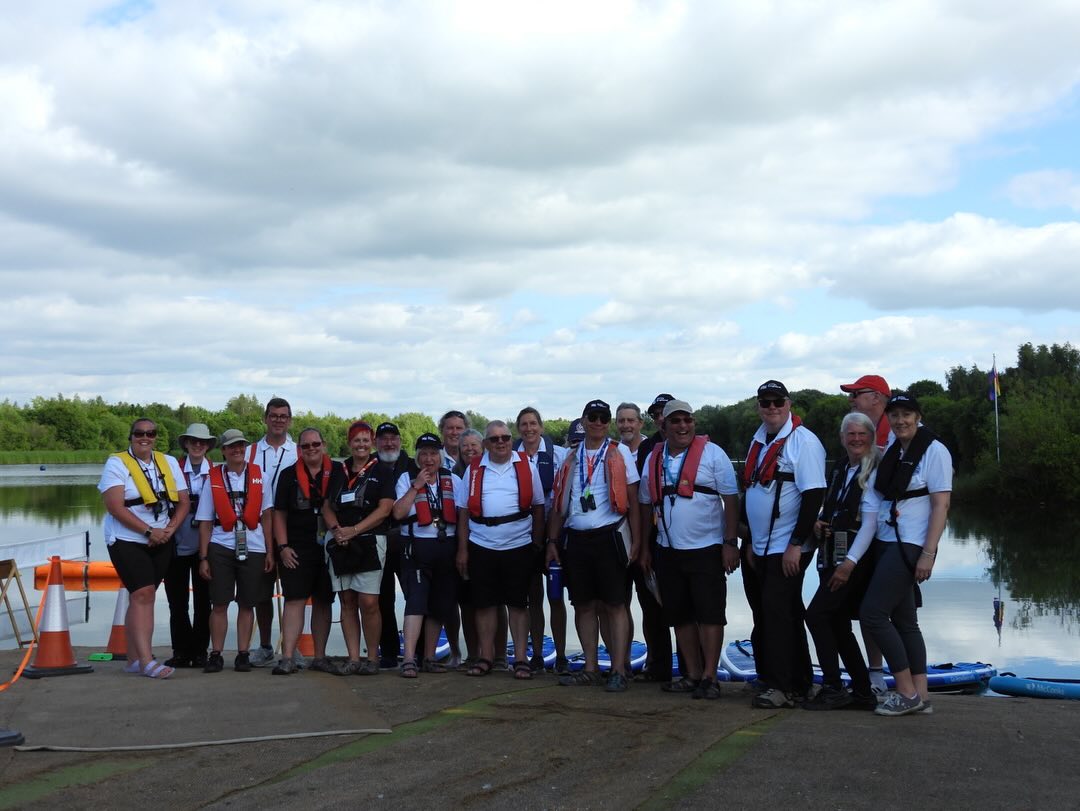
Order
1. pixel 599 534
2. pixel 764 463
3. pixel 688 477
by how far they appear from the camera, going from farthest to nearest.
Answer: pixel 599 534 → pixel 688 477 → pixel 764 463

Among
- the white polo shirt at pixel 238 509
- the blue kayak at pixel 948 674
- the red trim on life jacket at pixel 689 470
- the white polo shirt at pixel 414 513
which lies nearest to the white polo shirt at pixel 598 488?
the red trim on life jacket at pixel 689 470

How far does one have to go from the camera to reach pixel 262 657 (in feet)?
26.2

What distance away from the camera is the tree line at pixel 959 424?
43.0 metres

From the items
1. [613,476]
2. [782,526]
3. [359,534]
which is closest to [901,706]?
[782,526]

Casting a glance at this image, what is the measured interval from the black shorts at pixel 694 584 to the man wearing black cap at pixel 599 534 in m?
0.36

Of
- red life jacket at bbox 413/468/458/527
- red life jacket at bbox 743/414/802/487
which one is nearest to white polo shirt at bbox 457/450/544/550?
red life jacket at bbox 413/468/458/527

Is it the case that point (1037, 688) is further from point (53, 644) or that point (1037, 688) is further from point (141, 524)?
point (53, 644)

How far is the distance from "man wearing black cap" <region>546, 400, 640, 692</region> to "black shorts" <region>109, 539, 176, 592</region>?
306 cm

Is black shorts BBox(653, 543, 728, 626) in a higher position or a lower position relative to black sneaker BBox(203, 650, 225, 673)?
higher

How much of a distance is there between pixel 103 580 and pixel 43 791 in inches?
271

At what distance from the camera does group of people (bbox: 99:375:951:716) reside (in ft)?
19.8

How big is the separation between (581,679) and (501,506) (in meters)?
1.38

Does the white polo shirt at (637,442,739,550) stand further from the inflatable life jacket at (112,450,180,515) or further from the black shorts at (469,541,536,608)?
the inflatable life jacket at (112,450,180,515)

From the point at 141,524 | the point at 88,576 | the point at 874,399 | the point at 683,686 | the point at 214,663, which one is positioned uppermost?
the point at 874,399
